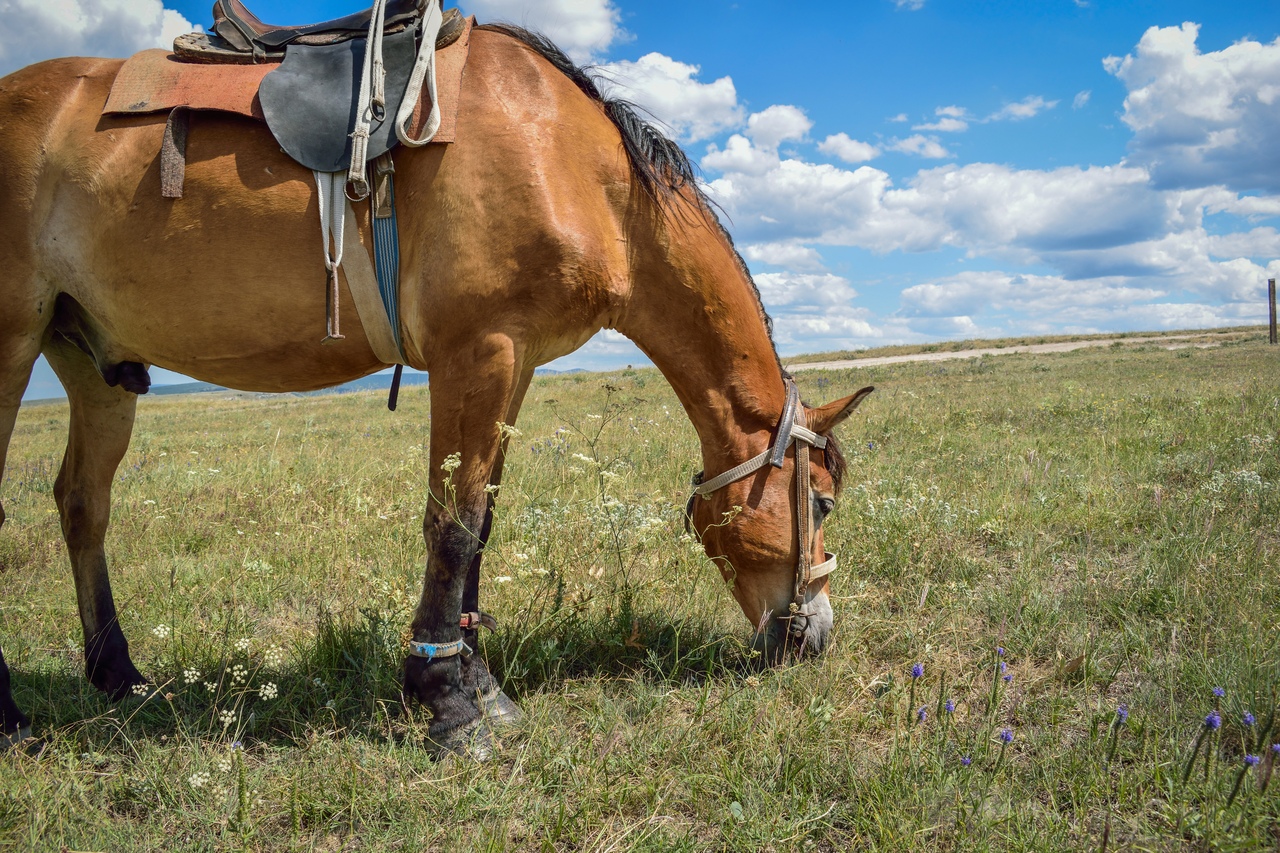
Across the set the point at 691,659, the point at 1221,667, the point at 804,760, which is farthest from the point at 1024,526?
the point at 804,760

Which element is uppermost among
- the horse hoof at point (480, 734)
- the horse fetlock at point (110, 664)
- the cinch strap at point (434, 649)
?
the cinch strap at point (434, 649)

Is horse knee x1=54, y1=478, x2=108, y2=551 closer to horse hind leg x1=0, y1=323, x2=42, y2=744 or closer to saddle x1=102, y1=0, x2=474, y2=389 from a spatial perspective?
horse hind leg x1=0, y1=323, x2=42, y2=744

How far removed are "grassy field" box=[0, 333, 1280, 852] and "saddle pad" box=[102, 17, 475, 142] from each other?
1684 millimetres

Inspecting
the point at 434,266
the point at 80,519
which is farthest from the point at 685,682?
the point at 80,519

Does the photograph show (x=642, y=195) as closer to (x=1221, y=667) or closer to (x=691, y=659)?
(x=691, y=659)

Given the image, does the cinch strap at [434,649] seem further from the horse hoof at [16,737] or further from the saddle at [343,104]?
the horse hoof at [16,737]

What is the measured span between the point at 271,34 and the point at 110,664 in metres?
3.07

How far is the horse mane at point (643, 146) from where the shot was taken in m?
3.01

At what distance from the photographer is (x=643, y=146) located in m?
3.06

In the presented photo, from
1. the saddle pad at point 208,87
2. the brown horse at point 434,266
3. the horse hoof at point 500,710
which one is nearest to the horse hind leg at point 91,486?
the brown horse at point 434,266

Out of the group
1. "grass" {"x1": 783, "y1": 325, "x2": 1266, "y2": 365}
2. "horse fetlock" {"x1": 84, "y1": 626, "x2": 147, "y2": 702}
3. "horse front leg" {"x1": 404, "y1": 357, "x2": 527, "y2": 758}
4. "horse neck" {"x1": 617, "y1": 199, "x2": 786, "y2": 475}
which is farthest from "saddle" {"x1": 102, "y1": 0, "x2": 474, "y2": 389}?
"grass" {"x1": 783, "y1": 325, "x2": 1266, "y2": 365}

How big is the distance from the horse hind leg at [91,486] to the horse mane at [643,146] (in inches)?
103

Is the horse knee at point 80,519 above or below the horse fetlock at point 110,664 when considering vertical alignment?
above

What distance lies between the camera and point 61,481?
349 cm
